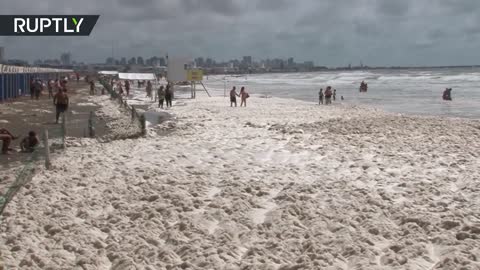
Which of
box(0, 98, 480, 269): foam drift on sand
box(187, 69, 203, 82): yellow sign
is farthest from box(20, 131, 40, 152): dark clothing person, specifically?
box(187, 69, 203, 82): yellow sign

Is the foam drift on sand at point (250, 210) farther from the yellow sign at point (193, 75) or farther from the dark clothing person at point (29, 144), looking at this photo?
the yellow sign at point (193, 75)

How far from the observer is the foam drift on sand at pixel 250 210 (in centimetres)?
541

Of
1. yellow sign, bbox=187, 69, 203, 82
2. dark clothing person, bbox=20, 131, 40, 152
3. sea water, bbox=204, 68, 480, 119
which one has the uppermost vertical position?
yellow sign, bbox=187, 69, 203, 82

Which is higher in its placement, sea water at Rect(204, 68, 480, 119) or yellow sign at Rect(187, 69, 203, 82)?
yellow sign at Rect(187, 69, 203, 82)

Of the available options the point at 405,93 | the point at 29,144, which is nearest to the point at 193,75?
the point at 405,93

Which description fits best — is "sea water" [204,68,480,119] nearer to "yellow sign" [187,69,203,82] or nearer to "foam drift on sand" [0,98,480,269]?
"yellow sign" [187,69,203,82]

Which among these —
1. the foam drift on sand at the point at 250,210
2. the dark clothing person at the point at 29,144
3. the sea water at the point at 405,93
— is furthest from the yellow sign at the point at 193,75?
the foam drift on sand at the point at 250,210

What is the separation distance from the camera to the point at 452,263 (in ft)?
16.7

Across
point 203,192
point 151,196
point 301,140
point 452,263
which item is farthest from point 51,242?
point 301,140

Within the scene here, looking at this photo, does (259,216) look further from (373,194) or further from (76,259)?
(76,259)

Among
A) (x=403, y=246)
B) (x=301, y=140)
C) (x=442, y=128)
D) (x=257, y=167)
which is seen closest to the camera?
(x=403, y=246)

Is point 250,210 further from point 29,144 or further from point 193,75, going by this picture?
point 193,75

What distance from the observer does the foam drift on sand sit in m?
5.41

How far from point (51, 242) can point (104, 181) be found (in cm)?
270
